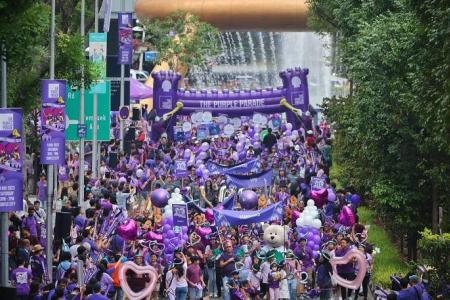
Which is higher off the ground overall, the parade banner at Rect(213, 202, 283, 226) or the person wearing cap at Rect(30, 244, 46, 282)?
the parade banner at Rect(213, 202, 283, 226)

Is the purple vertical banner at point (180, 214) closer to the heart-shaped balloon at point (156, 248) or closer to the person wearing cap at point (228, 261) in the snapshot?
the heart-shaped balloon at point (156, 248)

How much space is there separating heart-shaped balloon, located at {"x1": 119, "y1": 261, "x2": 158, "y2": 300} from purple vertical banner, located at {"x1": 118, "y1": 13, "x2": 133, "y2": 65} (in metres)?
22.5

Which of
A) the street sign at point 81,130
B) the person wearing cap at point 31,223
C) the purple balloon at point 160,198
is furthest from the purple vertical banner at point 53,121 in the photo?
the street sign at point 81,130

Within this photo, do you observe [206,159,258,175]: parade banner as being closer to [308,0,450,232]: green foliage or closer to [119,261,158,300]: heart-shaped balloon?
[308,0,450,232]: green foliage

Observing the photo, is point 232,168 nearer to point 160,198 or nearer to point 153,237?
point 160,198

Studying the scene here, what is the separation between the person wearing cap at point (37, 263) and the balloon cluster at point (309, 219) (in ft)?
→ 20.0

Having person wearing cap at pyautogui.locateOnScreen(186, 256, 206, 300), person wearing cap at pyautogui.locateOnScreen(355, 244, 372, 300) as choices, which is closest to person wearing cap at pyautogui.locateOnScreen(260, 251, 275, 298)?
person wearing cap at pyautogui.locateOnScreen(186, 256, 206, 300)

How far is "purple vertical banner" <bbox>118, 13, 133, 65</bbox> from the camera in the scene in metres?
49.1

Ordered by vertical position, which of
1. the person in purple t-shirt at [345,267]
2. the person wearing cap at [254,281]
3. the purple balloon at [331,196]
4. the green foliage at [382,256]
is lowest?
the green foliage at [382,256]

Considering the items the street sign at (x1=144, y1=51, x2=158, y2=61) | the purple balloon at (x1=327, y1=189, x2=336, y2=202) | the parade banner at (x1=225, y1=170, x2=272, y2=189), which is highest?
the street sign at (x1=144, y1=51, x2=158, y2=61)

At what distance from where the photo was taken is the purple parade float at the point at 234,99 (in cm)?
5691

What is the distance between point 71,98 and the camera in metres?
40.3

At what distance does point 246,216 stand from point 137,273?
4935 millimetres

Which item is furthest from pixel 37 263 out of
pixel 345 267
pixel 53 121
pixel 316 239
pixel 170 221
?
pixel 316 239
